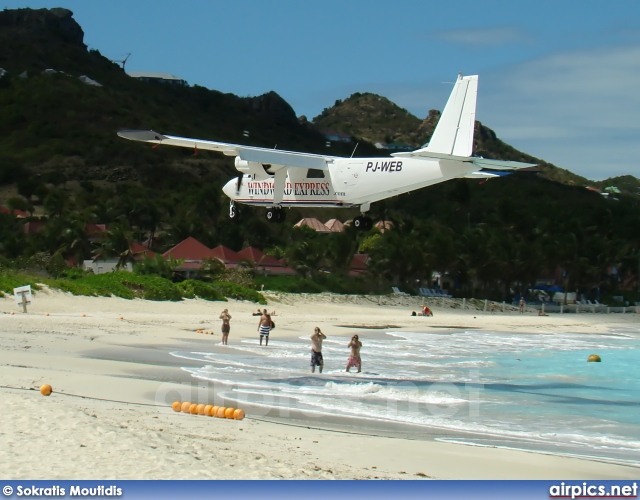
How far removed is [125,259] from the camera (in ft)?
200

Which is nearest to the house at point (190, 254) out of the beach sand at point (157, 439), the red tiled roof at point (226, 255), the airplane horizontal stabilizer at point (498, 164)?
the red tiled roof at point (226, 255)

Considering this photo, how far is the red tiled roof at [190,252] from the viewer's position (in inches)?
2628

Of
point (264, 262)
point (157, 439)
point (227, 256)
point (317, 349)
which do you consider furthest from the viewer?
point (264, 262)

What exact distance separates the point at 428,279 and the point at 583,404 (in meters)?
57.8

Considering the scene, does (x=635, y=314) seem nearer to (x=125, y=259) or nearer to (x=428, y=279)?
(x=428, y=279)

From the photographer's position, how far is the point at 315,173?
34469 millimetres

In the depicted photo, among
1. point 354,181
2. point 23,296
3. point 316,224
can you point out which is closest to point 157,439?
point 354,181

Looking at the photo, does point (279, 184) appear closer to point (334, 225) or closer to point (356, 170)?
point (356, 170)

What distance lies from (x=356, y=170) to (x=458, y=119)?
387 cm

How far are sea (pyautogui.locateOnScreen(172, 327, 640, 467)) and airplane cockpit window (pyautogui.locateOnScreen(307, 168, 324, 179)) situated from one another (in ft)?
19.2

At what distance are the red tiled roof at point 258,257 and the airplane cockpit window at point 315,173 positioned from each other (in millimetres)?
35507

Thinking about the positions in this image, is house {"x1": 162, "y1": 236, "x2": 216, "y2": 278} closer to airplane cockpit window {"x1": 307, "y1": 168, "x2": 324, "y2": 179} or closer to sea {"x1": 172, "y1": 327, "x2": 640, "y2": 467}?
sea {"x1": 172, "y1": 327, "x2": 640, "y2": 467}

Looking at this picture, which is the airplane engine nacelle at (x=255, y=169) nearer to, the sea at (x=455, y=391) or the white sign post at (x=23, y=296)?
the sea at (x=455, y=391)

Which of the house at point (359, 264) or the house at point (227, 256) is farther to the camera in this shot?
the house at point (359, 264)
